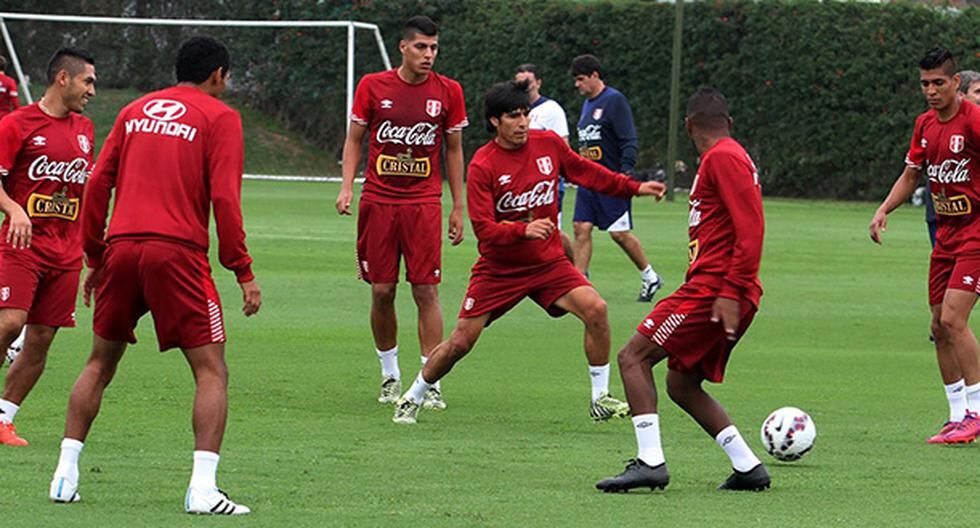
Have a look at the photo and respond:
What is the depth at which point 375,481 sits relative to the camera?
28.0 feet

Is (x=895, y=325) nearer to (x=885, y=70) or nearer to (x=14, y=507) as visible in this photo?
(x=14, y=507)

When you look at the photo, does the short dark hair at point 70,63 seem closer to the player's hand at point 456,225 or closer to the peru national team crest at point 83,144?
the peru national team crest at point 83,144

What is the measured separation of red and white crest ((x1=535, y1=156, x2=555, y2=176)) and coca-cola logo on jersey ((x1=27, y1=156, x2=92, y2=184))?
2669 mm

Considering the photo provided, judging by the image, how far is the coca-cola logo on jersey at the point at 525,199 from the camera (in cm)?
1080

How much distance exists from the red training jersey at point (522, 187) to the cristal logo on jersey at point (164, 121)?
3.25 metres

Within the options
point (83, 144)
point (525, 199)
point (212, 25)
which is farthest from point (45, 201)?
point (212, 25)

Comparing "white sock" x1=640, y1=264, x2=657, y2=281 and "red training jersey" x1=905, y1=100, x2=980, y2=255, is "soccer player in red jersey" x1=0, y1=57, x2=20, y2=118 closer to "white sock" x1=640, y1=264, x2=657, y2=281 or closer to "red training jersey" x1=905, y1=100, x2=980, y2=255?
"red training jersey" x1=905, y1=100, x2=980, y2=255

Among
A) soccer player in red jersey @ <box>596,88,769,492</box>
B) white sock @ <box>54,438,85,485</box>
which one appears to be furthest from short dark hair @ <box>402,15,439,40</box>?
white sock @ <box>54,438,85,485</box>

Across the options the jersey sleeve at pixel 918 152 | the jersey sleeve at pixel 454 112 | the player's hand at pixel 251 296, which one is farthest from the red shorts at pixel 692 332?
the jersey sleeve at pixel 454 112

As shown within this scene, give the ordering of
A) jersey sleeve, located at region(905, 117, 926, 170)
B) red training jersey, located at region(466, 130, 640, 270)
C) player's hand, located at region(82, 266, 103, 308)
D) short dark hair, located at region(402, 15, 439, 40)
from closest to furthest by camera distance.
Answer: player's hand, located at region(82, 266, 103, 308)
red training jersey, located at region(466, 130, 640, 270)
jersey sleeve, located at region(905, 117, 926, 170)
short dark hair, located at region(402, 15, 439, 40)

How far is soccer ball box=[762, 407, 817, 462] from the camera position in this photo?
9.15m

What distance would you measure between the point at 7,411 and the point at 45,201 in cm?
129

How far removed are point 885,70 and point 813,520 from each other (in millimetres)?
30064

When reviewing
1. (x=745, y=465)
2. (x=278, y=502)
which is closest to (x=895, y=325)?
(x=745, y=465)
